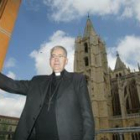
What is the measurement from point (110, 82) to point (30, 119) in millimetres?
30845

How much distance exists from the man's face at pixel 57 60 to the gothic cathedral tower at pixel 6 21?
450 millimetres

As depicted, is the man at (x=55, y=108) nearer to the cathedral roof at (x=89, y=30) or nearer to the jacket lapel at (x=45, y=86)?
the jacket lapel at (x=45, y=86)

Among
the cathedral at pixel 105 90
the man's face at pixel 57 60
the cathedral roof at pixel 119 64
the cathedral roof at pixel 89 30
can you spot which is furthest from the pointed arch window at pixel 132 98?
the man's face at pixel 57 60

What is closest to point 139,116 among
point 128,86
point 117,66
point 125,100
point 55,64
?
point 125,100

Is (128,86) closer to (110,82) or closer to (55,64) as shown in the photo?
(110,82)

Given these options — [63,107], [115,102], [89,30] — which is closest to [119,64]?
[89,30]

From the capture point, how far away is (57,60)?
176 cm

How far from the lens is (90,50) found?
30812 mm

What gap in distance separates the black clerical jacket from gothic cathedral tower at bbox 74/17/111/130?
24.8m

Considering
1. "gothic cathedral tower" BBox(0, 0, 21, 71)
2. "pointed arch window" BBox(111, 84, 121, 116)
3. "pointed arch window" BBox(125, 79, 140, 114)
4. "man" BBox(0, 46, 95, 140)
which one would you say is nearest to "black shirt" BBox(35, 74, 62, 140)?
"man" BBox(0, 46, 95, 140)

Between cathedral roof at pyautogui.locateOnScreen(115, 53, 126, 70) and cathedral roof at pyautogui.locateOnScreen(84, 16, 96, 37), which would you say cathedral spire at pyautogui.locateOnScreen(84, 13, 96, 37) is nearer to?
cathedral roof at pyautogui.locateOnScreen(84, 16, 96, 37)

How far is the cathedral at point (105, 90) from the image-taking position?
24734mm

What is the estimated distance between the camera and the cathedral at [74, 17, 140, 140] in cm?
2473

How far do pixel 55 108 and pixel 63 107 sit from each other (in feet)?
0.22
